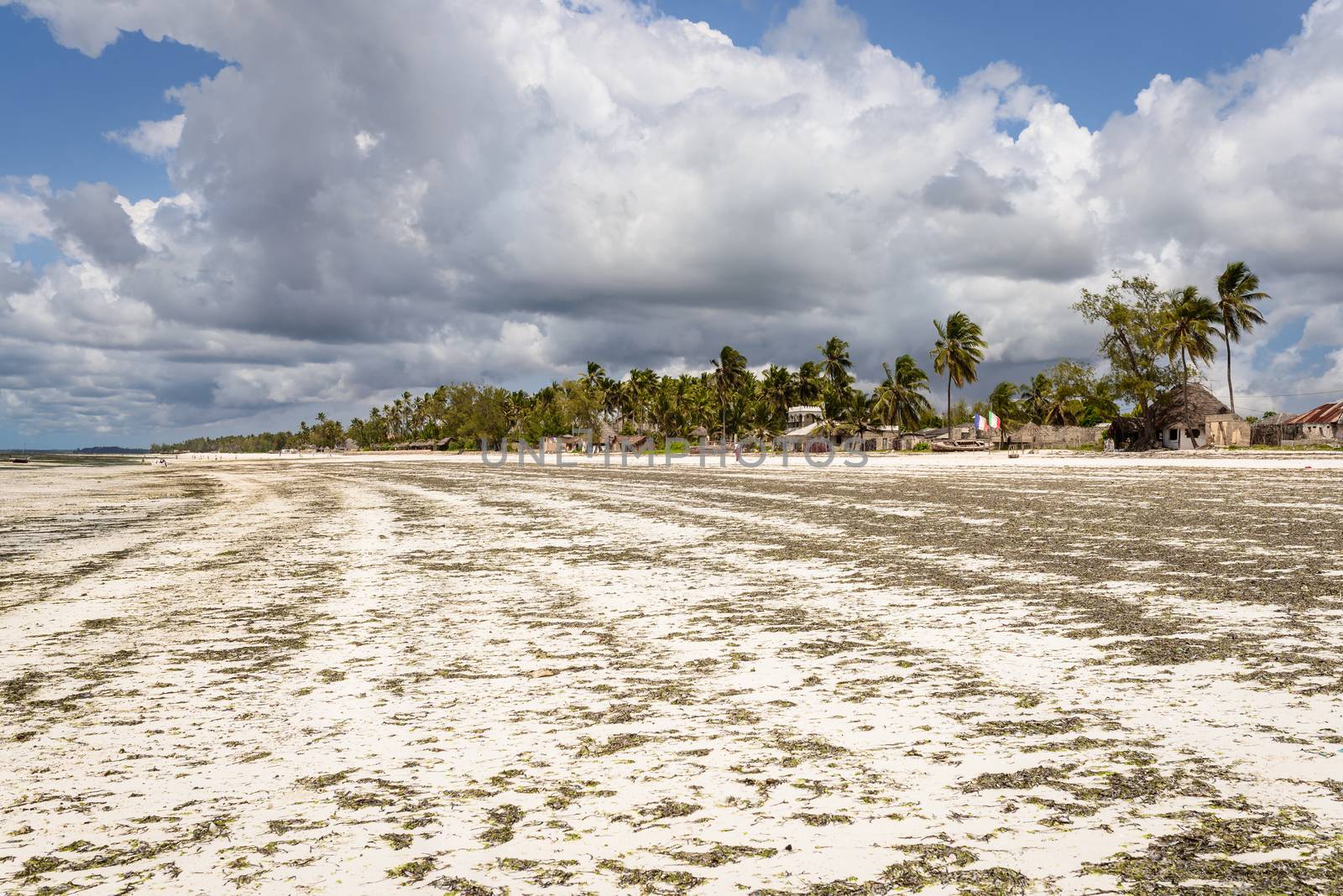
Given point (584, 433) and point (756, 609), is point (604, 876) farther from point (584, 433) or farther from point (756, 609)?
point (584, 433)

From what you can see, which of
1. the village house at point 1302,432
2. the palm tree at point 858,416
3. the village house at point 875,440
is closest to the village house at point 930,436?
the village house at point 875,440

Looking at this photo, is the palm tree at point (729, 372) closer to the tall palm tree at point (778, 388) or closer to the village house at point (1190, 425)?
the tall palm tree at point (778, 388)

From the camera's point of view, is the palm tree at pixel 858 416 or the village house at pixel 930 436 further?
the palm tree at pixel 858 416

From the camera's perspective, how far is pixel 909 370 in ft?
285

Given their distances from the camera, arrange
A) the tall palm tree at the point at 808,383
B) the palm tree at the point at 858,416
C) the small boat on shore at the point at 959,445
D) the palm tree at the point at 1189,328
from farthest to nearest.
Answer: the tall palm tree at the point at 808,383 → the palm tree at the point at 858,416 → the small boat on shore at the point at 959,445 → the palm tree at the point at 1189,328

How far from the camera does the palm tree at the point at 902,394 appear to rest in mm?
87125

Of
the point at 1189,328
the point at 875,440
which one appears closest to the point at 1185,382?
the point at 1189,328

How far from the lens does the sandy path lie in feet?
7.47

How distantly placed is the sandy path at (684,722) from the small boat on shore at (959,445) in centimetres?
6671

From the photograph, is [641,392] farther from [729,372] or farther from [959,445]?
[959,445]

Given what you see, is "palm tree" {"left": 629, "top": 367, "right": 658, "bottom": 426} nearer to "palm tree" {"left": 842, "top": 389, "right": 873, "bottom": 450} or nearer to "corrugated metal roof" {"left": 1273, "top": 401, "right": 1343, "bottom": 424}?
"palm tree" {"left": 842, "top": 389, "right": 873, "bottom": 450}

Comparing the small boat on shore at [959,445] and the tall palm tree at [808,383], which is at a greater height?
the tall palm tree at [808,383]

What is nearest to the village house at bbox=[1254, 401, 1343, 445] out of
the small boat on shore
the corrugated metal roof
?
the corrugated metal roof

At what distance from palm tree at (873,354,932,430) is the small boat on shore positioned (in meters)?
10.6
